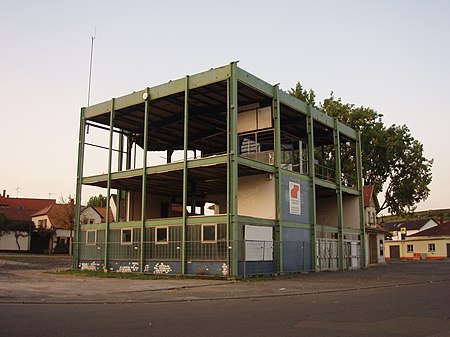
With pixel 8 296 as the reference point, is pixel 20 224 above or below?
above

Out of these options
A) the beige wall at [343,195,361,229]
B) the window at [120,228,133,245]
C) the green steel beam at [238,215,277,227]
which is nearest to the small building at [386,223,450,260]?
the beige wall at [343,195,361,229]

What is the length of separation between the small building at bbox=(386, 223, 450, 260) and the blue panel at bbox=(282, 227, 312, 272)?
4372 cm

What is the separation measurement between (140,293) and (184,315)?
6.78 m

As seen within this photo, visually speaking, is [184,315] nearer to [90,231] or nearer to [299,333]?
[299,333]

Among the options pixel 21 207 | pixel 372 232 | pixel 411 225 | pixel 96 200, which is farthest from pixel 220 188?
pixel 96 200

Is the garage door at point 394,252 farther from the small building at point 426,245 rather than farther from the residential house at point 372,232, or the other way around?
the residential house at point 372,232

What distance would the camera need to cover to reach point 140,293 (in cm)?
1734

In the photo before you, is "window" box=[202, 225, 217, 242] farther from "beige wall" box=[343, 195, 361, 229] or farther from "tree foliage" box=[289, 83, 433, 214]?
"tree foliage" box=[289, 83, 433, 214]

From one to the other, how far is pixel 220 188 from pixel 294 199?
7.42m

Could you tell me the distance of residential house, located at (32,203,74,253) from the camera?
2520 inches

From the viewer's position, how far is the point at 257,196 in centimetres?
2925

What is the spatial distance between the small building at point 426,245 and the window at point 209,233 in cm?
5144

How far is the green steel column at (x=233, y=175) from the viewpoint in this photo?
80.3 feet

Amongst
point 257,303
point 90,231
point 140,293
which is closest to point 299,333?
point 257,303
